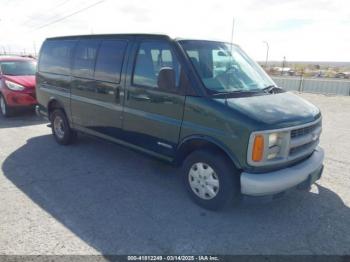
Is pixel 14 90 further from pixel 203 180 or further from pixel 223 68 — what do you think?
pixel 203 180

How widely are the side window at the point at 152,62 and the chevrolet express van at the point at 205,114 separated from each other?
13 mm

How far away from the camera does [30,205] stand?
352cm

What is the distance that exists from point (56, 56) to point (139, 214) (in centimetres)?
385

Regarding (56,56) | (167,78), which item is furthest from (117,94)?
(56,56)

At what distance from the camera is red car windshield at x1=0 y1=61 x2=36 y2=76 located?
28.4 feet

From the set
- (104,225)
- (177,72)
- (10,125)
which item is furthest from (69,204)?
(10,125)

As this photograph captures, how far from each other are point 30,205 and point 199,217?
6.80ft

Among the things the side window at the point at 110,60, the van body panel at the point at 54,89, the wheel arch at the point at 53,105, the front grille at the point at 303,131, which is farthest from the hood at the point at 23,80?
the front grille at the point at 303,131

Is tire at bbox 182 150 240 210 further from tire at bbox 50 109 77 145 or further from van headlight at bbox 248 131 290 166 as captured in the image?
tire at bbox 50 109 77 145

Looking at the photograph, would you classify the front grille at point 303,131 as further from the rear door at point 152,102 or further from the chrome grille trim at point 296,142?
the rear door at point 152,102

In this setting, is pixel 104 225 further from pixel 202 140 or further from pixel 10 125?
pixel 10 125

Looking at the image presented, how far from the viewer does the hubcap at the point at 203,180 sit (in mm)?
3363

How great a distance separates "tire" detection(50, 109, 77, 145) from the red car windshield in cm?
381

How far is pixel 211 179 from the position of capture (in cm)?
339
